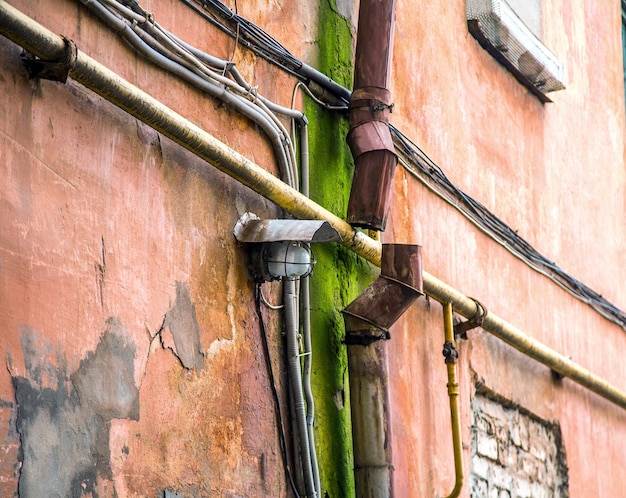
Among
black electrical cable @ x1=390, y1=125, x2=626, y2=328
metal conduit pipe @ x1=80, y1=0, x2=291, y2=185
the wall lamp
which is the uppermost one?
black electrical cable @ x1=390, y1=125, x2=626, y2=328

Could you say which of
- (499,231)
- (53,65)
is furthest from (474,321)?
(53,65)

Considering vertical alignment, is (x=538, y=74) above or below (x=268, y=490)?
above

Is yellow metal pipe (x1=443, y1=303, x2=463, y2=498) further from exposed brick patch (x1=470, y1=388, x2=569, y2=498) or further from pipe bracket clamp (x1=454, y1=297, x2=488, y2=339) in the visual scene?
exposed brick patch (x1=470, y1=388, x2=569, y2=498)

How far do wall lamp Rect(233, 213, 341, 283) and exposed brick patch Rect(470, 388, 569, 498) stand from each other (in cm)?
208

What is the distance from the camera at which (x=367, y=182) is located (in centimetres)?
554

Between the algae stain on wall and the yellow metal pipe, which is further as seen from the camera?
the yellow metal pipe

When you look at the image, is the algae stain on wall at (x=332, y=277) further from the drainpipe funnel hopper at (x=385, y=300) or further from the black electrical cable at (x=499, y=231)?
the black electrical cable at (x=499, y=231)

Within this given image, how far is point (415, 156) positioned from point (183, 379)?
7.56 feet

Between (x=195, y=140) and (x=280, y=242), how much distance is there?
0.59 metres

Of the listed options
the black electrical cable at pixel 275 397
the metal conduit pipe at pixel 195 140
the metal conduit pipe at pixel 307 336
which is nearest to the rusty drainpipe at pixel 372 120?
the metal conduit pipe at pixel 195 140

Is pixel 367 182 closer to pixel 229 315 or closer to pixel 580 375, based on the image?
pixel 229 315

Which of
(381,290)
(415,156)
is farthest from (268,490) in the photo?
(415,156)

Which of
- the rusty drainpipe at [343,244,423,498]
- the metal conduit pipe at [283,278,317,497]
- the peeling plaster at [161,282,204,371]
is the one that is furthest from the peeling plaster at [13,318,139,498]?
the rusty drainpipe at [343,244,423,498]

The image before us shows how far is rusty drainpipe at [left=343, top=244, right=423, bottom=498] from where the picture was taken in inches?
213
